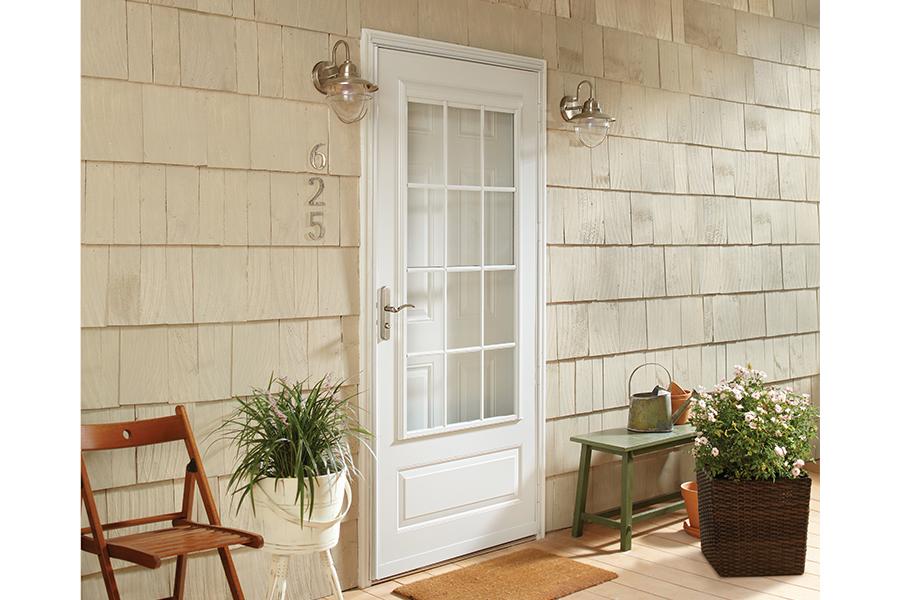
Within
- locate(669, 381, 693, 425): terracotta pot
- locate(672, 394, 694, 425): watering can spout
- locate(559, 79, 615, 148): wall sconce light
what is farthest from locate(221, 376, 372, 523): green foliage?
locate(669, 381, 693, 425): terracotta pot

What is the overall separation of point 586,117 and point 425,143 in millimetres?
857

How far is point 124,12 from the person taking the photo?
2.69 m

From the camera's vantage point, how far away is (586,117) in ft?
12.9

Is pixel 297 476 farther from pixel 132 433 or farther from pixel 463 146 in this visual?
pixel 463 146

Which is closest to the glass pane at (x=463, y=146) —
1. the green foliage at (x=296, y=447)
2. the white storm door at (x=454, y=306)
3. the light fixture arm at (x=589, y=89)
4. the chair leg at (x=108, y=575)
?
the white storm door at (x=454, y=306)

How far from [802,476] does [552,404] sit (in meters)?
1.15

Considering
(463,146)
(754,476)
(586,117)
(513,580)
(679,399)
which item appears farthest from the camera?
(679,399)

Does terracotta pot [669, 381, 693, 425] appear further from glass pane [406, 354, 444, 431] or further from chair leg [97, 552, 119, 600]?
chair leg [97, 552, 119, 600]

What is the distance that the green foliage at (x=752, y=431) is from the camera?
3.26 m

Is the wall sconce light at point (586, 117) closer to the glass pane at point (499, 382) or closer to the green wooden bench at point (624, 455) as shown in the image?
the glass pane at point (499, 382)

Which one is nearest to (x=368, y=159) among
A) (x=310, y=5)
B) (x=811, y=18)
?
(x=310, y=5)

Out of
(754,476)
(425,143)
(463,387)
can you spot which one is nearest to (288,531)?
(463,387)

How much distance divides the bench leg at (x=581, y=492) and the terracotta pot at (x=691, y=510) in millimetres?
479
